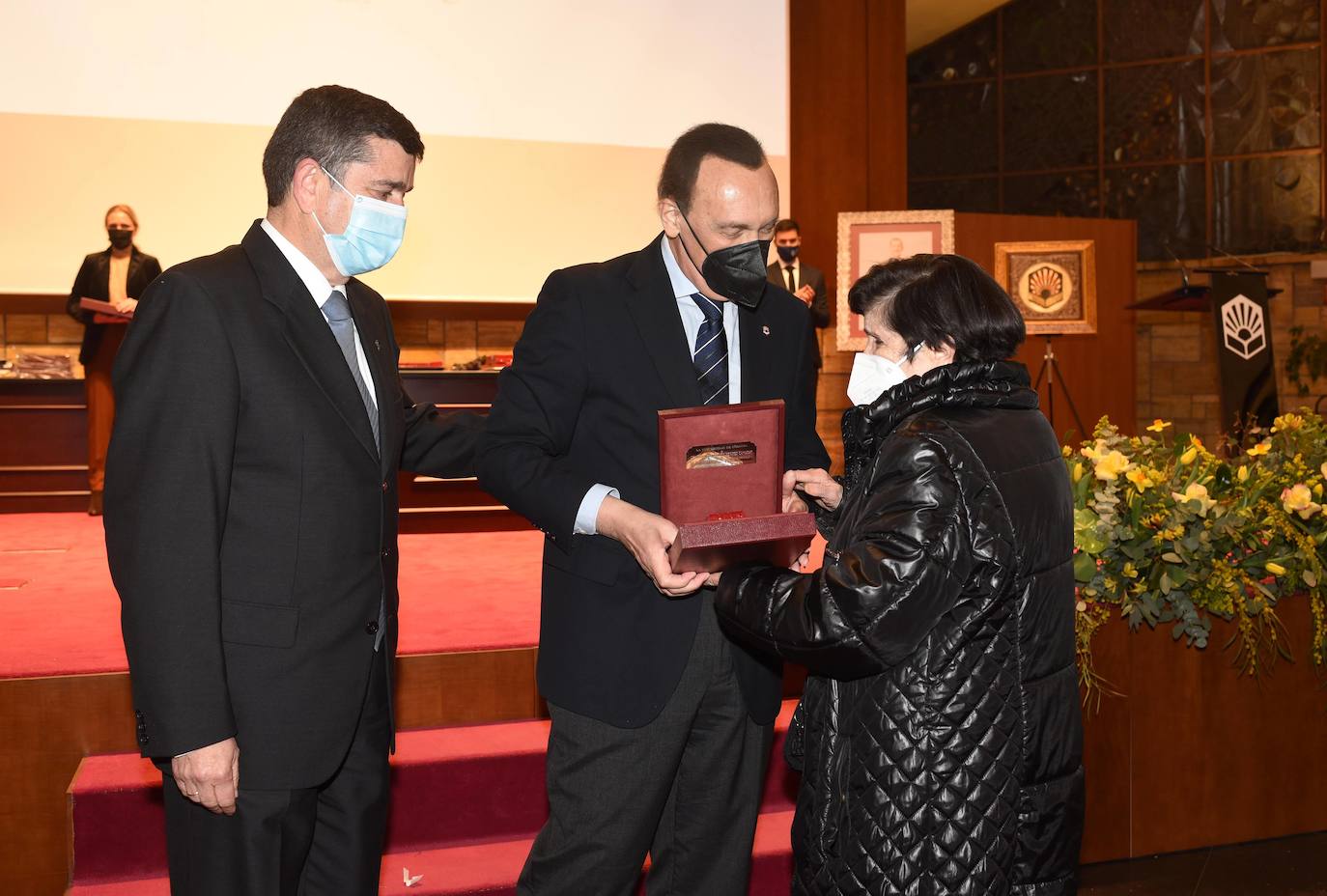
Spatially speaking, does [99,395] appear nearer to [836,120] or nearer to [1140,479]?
[836,120]

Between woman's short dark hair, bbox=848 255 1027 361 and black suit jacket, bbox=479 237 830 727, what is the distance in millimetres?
380

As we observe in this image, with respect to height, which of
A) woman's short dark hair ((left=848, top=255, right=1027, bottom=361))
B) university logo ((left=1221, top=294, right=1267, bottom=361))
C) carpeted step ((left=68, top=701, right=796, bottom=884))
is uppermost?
university logo ((left=1221, top=294, right=1267, bottom=361))

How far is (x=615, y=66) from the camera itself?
5.95 meters

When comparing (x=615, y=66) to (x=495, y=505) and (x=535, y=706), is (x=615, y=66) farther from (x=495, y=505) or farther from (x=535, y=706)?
(x=535, y=706)

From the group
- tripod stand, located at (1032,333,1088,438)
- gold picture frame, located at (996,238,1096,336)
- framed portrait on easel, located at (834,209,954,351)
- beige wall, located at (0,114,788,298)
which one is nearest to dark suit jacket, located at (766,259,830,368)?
framed portrait on easel, located at (834,209,954,351)

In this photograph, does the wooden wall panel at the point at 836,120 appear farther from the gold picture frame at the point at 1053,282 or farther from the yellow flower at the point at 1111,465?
the yellow flower at the point at 1111,465

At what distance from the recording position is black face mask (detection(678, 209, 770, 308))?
6.22ft

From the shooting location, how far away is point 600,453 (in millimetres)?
1930

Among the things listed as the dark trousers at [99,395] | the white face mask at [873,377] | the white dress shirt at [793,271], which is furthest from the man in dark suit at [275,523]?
the dark trousers at [99,395]

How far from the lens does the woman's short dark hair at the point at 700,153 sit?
6.16 feet

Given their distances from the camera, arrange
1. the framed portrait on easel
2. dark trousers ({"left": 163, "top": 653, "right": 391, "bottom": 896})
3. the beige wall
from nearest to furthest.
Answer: dark trousers ({"left": 163, "top": 653, "right": 391, "bottom": 896})
the beige wall
the framed portrait on easel

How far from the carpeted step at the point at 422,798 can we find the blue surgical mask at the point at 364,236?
150cm

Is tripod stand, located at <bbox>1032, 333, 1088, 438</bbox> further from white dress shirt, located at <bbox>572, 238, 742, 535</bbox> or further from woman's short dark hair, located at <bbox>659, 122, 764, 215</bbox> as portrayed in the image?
woman's short dark hair, located at <bbox>659, 122, 764, 215</bbox>

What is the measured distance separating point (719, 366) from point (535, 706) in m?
1.61
